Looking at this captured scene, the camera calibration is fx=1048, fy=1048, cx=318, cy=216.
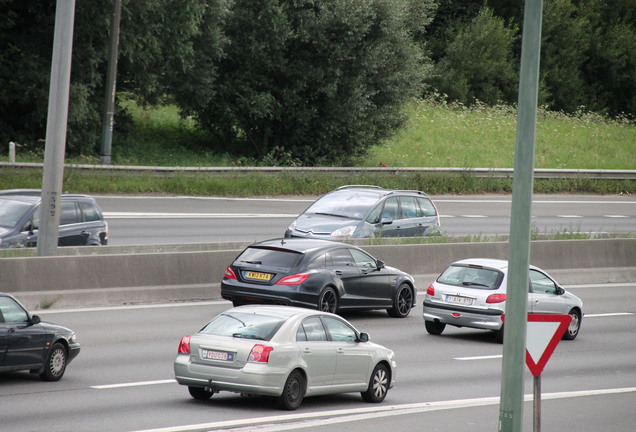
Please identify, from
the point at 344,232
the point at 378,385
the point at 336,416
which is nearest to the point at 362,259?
the point at 344,232

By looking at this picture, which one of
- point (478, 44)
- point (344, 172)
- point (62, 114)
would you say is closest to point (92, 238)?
point (62, 114)

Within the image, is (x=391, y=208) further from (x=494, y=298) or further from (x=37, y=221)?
(x=37, y=221)

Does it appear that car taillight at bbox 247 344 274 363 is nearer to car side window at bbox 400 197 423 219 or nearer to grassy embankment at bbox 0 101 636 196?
car side window at bbox 400 197 423 219

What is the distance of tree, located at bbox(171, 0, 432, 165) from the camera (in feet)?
145

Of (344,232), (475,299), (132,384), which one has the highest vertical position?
(344,232)

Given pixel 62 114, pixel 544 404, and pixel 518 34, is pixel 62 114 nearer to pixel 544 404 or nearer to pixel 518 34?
pixel 544 404

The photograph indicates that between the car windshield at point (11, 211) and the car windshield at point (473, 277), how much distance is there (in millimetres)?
8638

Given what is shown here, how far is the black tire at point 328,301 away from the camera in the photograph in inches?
754

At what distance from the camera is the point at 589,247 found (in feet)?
94.7

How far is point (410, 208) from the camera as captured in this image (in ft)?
90.2

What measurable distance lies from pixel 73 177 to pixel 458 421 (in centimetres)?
2317

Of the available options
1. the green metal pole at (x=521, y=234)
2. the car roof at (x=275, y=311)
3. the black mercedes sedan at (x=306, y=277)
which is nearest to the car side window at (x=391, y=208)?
the black mercedes sedan at (x=306, y=277)

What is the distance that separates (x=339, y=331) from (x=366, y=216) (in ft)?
39.2

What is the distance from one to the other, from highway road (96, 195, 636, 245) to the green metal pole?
61.3 feet
